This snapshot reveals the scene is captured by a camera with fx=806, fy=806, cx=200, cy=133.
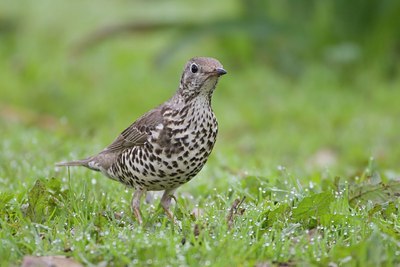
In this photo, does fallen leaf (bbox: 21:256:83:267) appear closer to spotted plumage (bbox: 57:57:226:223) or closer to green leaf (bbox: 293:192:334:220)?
spotted plumage (bbox: 57:57:226:223)

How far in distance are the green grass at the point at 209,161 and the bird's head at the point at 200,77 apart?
0.76 meters

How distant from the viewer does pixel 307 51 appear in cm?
1234

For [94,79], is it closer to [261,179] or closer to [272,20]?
[272,20]

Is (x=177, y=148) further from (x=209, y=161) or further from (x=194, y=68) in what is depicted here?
(x=209, y=161)

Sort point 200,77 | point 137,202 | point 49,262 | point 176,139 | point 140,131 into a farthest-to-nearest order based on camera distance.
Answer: point 140,131 < point 137,202 < point 200,77 < point 176,139 < point 49,262

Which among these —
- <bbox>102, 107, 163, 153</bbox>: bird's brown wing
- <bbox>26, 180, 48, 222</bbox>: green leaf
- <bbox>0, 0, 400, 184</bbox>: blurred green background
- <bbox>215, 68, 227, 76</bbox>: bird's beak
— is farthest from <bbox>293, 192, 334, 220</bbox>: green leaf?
<bbox>0, 0, 400, 184</bbox>: blurred green background

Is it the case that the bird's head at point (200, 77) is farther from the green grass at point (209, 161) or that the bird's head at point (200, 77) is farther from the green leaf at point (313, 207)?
the green leaf at point (313, 207)

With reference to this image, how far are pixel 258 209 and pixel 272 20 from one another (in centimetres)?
743

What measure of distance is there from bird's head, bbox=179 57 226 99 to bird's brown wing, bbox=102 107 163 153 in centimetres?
25

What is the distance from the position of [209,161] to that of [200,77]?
9.63ft

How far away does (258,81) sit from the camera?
476 inches

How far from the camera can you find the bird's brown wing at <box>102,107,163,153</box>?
17.5 ft

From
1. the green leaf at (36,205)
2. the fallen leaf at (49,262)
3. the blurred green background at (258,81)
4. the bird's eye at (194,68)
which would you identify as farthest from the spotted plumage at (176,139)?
the blurred green background at (258,81)

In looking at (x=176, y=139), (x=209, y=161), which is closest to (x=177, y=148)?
(x=176, y=139)
